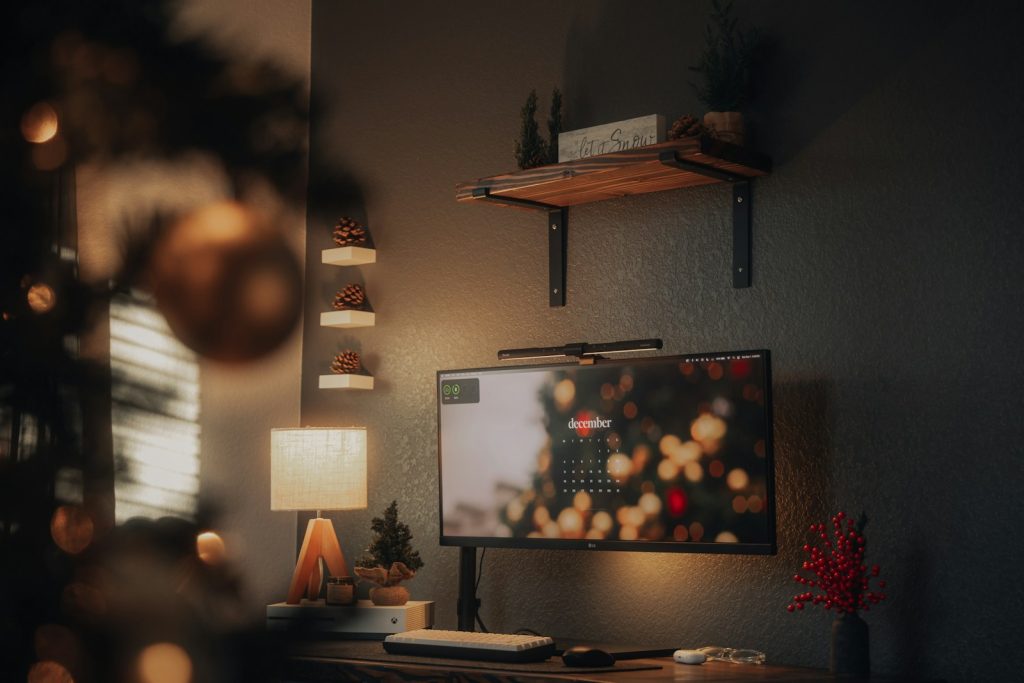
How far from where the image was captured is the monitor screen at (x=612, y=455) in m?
2.40

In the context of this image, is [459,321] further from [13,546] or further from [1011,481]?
[13,546]

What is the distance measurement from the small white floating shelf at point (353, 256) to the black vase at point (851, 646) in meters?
1.72

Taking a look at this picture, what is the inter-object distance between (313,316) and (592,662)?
1689mm

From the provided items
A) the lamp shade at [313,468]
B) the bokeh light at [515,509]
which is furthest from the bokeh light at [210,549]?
the lamp shade at [313,468]

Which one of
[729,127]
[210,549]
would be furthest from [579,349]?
[210,549]

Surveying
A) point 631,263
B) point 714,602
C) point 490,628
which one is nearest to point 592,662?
point 714,602

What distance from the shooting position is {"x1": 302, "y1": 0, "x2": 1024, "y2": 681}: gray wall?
2270 mm

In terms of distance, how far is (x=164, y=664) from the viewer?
0.35 meters

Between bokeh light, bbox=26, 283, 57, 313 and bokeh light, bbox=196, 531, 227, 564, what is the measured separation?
9 centimetres

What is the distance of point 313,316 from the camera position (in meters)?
3.56

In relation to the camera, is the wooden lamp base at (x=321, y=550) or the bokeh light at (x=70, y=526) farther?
the wooden lamp base at (x=321, y=550)

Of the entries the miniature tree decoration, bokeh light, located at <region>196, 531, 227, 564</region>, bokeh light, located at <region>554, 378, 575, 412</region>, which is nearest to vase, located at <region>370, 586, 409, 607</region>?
bokeh light, located at <region>554, 378, 575, 412</region>

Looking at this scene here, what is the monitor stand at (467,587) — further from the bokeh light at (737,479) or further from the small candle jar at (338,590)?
the bokeh light at (737,479)

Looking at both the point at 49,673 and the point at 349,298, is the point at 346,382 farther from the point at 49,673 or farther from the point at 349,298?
the point at 49,673
